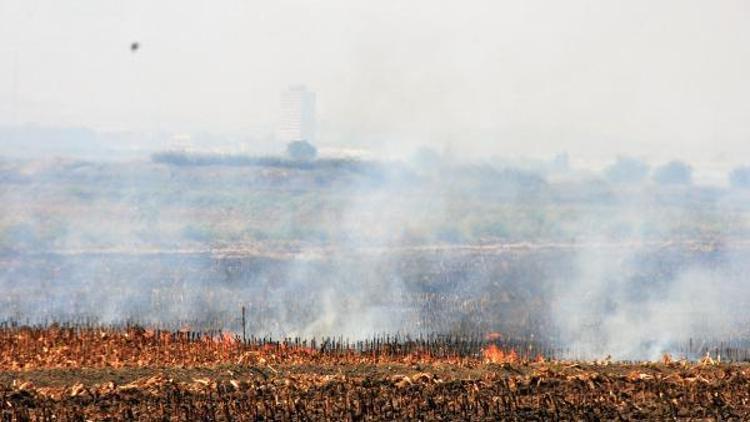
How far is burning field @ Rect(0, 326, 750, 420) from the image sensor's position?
1750 cm

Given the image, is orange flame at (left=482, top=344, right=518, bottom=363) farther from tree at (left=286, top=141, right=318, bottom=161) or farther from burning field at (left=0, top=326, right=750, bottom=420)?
Result: tree at (left=286, top=141, right=318, bottom=161)

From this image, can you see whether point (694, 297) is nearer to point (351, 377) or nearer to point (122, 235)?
point (351, 377)

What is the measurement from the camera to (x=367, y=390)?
1844 cm

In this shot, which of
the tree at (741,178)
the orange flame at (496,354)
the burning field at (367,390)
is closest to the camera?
the burning field at (367,390)

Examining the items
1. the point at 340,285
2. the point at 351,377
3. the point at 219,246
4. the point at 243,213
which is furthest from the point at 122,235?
the point at 351,377

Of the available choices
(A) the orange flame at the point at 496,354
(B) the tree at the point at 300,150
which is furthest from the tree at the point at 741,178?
(A) the orange flame at the point at 496,354

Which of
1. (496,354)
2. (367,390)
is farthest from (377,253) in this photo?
(367,390)

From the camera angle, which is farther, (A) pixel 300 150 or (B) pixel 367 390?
(A) pixel 300 150

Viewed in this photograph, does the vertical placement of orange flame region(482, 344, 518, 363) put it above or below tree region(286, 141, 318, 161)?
below

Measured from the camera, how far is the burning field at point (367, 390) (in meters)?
17.5

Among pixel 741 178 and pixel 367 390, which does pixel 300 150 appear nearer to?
pixel 741 178

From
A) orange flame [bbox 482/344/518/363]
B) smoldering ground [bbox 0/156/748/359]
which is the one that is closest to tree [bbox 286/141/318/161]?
smoldering ground [bbox 0/156/748/359]

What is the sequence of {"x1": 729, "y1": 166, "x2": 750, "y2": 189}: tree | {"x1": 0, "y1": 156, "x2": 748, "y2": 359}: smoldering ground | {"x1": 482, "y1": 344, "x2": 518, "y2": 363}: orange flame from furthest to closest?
{"x1": 729, "y1": 166, "x2": 750, "y2": 189}: tree → {"x1": 0, "y1": 156, "x2": 748, "y2": 359}: smoldering ground → {"x1": 482, "y1": 344, "x2": 518, "y2": 363}: orange flame

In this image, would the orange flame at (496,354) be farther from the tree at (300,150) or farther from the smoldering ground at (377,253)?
the tree at (300,150)
